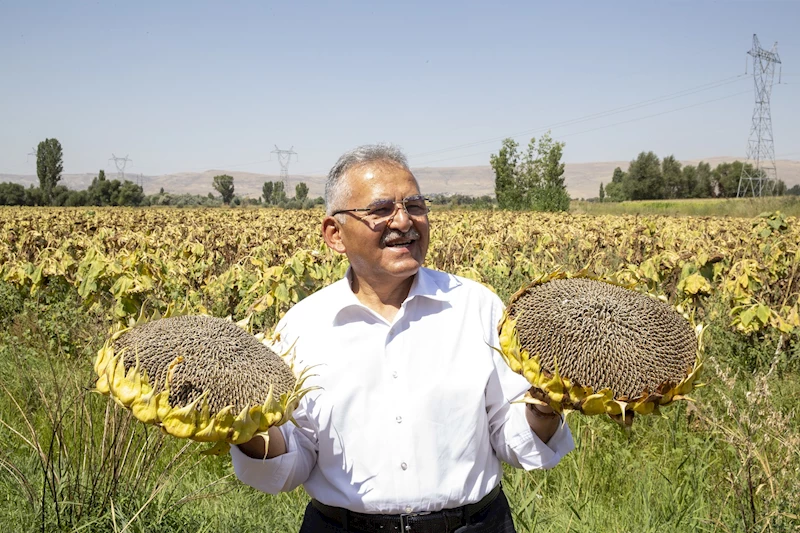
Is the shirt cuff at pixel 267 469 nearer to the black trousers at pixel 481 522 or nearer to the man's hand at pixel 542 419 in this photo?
the black trousers at pixel 481 522

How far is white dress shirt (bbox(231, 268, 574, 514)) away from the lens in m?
2.21

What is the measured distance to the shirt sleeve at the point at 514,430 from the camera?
2.23 metres

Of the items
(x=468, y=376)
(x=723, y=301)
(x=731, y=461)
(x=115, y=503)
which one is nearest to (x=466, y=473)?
(x=468, y=376)

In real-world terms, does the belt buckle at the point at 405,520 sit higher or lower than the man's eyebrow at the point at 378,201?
lower

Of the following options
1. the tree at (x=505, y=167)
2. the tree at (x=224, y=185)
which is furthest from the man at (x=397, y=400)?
the tree at (x=224, y=185)

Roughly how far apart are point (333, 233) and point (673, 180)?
12471 cm

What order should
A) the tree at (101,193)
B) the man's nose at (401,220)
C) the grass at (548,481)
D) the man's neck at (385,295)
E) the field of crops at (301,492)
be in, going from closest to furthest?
the man's nose at (401,220) < the man's neck at (385,295) < the grass at (548,481) < the field of crops at (301,492) < the tree at (101,193)

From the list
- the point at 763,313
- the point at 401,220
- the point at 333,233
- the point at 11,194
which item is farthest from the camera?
the point at 11,194

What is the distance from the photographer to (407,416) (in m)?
2.24

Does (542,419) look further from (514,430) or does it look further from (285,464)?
(285,464)

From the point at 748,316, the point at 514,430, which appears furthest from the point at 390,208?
the point at 748,316

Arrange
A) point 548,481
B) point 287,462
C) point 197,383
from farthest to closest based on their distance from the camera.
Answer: point 548,481 < point 287,462 < point 197,383

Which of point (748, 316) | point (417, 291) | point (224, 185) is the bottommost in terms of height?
point (748, 316)

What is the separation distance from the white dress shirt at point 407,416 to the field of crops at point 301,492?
1.68 feet
